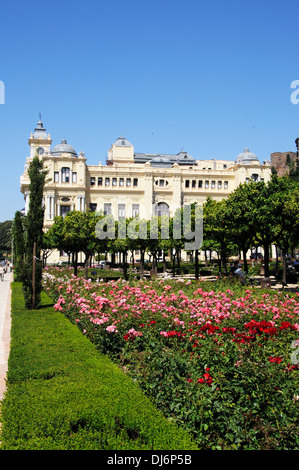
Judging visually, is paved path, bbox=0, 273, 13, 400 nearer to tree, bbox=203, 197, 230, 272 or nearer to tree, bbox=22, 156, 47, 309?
tree, bbox=22, 156, 47, 309

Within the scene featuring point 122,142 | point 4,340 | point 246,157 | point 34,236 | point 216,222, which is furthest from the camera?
point 122,142

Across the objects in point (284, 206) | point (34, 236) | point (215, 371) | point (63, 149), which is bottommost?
point (215, 371)

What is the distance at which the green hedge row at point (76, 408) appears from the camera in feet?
14.7

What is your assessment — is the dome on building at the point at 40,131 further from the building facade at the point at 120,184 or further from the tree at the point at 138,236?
the tree at the point at 138,236

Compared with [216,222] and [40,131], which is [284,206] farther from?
[40,131]

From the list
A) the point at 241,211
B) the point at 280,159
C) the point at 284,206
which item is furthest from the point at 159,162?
the point at 280,159

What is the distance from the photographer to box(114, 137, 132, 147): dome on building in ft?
234

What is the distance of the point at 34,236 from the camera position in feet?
48.8

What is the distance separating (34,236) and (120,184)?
47851 mm

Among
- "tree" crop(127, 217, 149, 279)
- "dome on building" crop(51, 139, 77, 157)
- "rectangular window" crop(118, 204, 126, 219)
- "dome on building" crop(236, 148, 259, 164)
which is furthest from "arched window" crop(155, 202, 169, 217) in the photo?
"tree" crop(127, 217, 149, 279)

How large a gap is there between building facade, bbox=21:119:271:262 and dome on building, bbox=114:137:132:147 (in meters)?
5.90

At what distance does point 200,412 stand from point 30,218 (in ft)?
37.1

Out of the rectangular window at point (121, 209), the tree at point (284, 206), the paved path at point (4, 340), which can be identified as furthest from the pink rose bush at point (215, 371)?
the rectangular window at point (121, 209)
